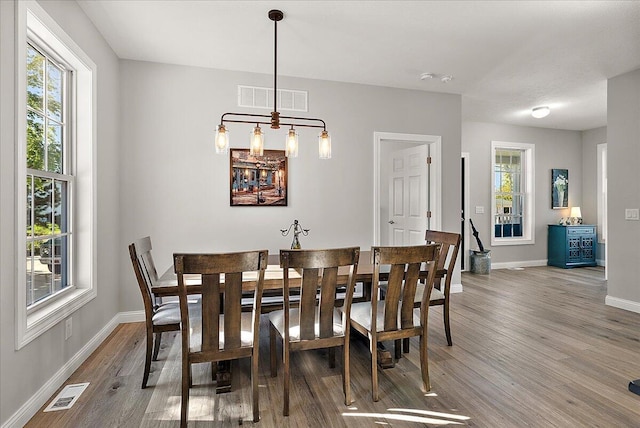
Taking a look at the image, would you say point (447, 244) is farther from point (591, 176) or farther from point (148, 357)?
point (591, 176)

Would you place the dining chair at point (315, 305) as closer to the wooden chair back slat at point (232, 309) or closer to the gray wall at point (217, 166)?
the wooden chair back slat at point (232, 309)

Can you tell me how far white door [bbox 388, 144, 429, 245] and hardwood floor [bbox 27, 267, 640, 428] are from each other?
1656 mm

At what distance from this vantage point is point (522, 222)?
23.1 ft

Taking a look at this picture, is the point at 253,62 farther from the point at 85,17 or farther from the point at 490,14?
the point at 490,14

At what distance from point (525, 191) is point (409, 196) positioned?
10.8 ft

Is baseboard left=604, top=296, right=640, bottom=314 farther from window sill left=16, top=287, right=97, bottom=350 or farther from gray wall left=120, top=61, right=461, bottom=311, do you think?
window sill left=16, top=287, right=97, bottom=350

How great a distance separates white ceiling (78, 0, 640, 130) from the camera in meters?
2.77

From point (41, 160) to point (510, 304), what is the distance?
4849 millimetres

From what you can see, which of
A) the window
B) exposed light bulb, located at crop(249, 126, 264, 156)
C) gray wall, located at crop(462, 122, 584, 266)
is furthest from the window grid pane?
the window

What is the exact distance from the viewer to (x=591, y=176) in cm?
708

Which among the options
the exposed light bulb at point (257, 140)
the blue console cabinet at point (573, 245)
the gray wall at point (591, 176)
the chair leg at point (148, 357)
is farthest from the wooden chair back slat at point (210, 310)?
the gray wall at point (591, 176)

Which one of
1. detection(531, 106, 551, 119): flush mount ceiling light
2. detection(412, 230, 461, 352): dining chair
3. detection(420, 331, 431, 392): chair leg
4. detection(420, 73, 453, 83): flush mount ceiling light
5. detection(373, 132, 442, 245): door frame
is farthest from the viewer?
detection(531, 106, 551, 119): flush mount ceiling light

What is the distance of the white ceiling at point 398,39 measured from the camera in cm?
277

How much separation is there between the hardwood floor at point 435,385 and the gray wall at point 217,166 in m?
1.13
